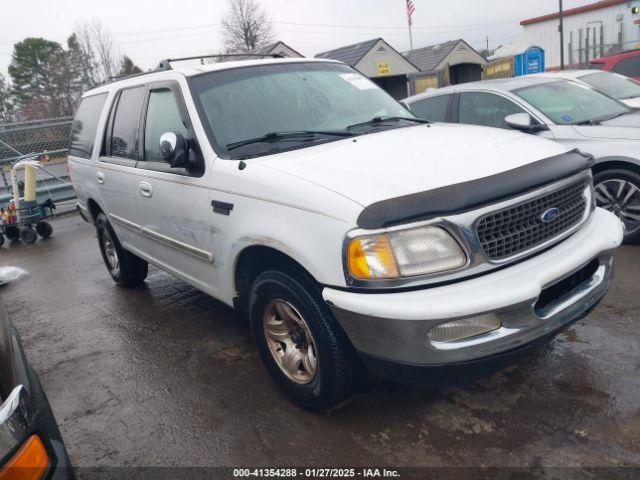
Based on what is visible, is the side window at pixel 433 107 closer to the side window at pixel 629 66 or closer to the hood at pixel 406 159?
the hood at pixel 406 159

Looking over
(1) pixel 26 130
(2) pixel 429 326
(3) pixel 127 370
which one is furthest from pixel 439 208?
(1) pixel 26 130

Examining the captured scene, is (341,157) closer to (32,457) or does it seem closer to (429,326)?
(429,326)

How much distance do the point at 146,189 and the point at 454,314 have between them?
8.57 ft

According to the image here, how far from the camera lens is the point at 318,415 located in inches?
113

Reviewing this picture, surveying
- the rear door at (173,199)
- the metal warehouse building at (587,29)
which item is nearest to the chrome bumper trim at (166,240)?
the rear door at (173,199)

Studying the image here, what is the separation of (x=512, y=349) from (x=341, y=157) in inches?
50.0

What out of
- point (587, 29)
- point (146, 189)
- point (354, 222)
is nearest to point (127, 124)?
point (146, 189)

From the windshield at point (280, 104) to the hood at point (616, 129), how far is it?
214cm

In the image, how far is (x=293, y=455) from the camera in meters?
2.58

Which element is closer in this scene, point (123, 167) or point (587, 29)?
point (123, 167)

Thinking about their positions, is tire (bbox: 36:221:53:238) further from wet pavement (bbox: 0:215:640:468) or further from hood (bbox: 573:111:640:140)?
hood (bbox: 573:111:640:140)

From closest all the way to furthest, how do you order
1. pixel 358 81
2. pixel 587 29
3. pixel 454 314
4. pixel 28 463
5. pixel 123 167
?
pixel 28 463, pixel 454 314, pixel 358 81, pixel 123 167, pixel 587 29

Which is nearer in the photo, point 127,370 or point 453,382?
→ point 453,382

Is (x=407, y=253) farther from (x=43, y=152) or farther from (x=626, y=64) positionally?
(x=626, y=64)
